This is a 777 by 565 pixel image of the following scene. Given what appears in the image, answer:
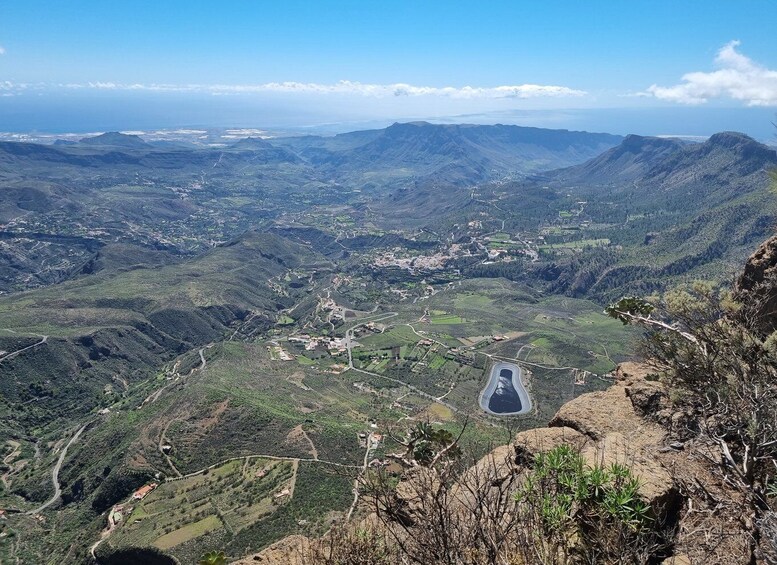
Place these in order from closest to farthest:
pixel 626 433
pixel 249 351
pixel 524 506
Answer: pixel 524 506 → pixel 626 433 → pixel 249 351

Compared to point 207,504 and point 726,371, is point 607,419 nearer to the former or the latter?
point 726,371

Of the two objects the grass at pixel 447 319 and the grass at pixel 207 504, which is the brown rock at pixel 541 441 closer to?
the grass at pixel 207 504

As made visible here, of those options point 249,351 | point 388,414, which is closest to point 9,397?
point 249,351

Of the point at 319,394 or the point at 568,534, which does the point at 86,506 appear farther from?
→ the point at 568,534

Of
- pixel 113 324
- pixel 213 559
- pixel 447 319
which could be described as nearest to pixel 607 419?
pixel 213 559

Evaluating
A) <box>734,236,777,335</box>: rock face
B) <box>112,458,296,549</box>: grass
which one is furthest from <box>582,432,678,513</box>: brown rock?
<box>112,458,296,549</box>: grass

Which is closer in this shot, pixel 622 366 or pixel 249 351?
pixel 622 366

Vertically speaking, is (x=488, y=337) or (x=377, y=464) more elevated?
(x=377, y=464)

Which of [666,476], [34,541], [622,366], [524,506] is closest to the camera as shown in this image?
[524,506]

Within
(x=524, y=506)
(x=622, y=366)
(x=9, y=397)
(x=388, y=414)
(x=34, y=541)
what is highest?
(x=524, y=506)
